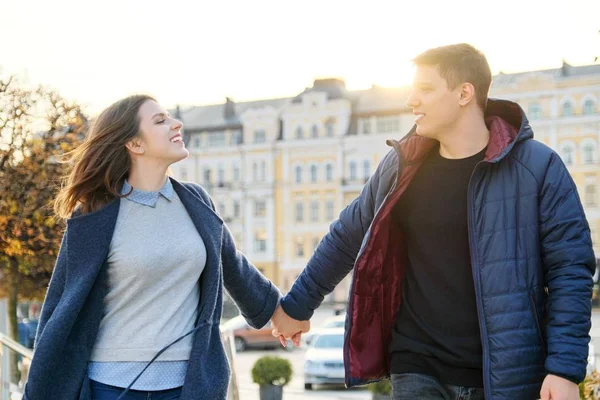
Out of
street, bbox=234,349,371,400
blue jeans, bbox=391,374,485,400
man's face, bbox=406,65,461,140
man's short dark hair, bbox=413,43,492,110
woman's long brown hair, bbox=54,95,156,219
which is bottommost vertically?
street, bbox=234,349,371,400

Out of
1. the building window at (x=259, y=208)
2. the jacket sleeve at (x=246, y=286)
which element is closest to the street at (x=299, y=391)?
the jacket sleeve at (x=246, y=286)

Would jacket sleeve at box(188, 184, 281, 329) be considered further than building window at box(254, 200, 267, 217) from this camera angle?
No

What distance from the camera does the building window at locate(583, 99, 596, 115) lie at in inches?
2198

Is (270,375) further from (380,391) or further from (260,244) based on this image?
(260,244)

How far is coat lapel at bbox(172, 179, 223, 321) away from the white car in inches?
693

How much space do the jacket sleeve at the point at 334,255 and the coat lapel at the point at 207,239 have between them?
2.01 feet

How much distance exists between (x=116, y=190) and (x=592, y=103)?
5521 cm

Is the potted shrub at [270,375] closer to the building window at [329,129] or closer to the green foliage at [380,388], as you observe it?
the green foliage at [380,388]

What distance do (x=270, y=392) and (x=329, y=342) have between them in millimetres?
3810

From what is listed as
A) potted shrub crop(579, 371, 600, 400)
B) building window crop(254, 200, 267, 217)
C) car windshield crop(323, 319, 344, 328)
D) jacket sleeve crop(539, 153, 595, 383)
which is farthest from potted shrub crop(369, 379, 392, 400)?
building window crop(254, 200, 267, 217)

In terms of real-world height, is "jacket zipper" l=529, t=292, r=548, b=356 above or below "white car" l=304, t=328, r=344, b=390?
above

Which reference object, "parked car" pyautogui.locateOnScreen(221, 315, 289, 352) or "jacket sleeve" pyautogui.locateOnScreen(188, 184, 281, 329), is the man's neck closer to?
"jacket sleeve" pyautogui.locateOnScreen(188, 184, 281, 329)

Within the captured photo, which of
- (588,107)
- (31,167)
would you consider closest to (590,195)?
(588,107)

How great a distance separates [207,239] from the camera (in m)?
3.52
